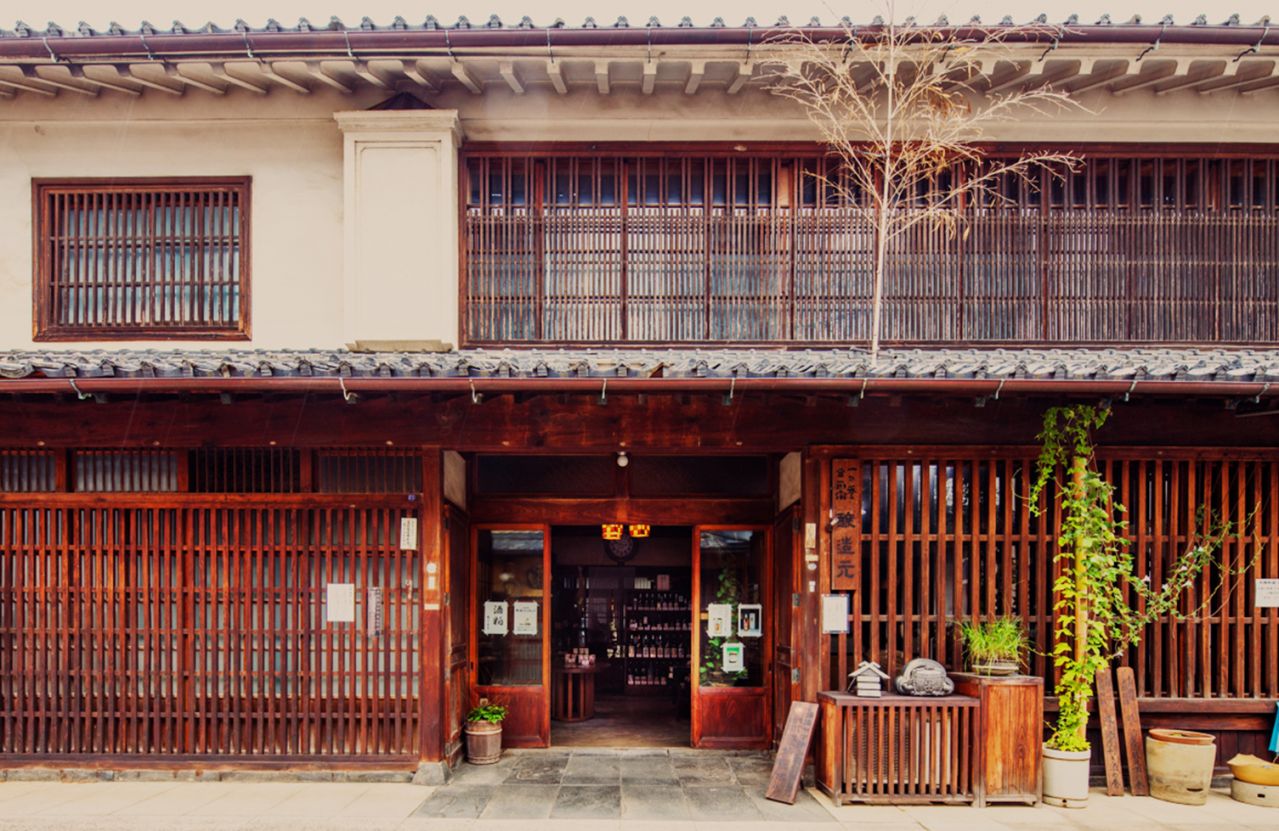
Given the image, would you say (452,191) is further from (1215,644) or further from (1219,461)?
(1215,644)

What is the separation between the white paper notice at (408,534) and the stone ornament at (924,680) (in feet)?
16.0

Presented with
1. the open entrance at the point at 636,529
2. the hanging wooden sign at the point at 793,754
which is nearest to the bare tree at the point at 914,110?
the open entrance at the point at 636,529

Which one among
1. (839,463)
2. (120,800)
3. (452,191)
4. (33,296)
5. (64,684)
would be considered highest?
(452,191)

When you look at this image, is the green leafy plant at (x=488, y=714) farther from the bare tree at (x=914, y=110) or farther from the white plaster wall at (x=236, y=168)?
the bare tree at (x=914, y=110)

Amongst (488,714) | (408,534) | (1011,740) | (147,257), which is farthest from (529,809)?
(147,257)

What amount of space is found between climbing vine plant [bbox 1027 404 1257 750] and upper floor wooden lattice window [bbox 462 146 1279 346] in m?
1.85

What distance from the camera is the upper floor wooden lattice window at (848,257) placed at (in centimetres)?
962

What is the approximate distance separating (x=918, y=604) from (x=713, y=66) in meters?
5.99

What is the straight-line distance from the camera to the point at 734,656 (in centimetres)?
998

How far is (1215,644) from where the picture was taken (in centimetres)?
840

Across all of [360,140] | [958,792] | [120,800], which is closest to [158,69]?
[360,140]

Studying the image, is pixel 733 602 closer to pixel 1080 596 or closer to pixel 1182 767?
pixel 1080 596

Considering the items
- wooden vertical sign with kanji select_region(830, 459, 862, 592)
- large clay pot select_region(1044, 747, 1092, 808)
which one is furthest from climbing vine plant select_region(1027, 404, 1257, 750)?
wooden vertical sign with kanji select_region(830, 459, 862, 592)

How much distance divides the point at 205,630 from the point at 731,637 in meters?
5.67
